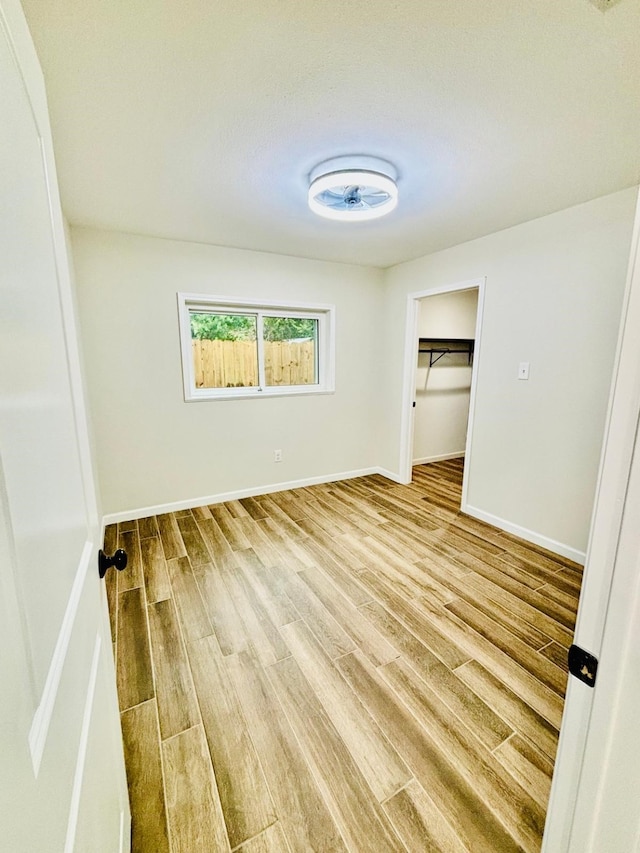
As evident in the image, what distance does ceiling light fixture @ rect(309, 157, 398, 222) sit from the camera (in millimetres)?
1747

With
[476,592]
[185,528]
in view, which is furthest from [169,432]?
[476,592]

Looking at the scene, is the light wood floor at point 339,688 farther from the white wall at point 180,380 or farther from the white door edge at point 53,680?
the white door edge at point 53,680

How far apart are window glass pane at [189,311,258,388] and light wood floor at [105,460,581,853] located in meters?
1.47

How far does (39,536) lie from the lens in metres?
0.46

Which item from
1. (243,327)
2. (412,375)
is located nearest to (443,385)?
(412,375)

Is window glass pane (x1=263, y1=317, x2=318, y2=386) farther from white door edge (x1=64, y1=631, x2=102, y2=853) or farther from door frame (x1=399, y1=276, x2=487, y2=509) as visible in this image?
white door edge (x1=64, y1=631, x2=102, y2=853)

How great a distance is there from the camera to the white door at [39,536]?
35 centimetres

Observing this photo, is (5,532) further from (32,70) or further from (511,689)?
(511,689)

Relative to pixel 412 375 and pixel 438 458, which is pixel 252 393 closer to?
pixel 412 375

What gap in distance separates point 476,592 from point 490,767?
1002 mm

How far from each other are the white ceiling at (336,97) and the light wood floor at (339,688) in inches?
92.9

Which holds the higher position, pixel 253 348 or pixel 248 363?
pixel 253 348

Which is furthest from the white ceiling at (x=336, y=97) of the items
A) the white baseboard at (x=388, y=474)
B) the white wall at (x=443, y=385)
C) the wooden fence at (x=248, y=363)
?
the white baseboard at (x=388, y=474)

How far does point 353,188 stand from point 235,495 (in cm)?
275
